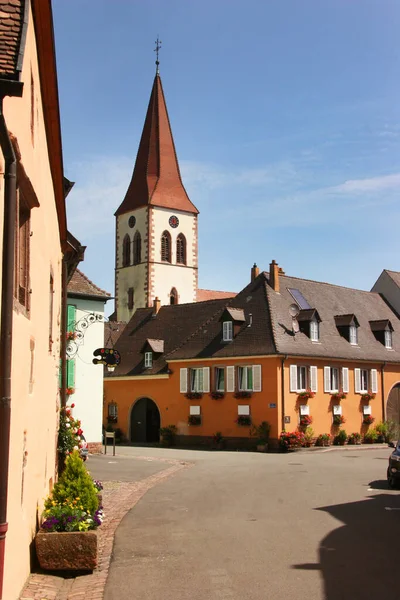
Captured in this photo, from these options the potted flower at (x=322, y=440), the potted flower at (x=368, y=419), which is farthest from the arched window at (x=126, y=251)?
the potted flower at (x=322, y=440)

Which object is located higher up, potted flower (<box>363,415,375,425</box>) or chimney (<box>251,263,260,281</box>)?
chimney (<box>251,263,260,281</box>)

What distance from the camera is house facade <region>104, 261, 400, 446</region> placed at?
36.2 m

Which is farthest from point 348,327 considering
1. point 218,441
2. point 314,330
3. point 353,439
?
point 218,441

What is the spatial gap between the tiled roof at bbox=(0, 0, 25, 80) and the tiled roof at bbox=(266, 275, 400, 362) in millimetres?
29370

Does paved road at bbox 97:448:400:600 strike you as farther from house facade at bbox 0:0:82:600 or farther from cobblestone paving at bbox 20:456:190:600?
house facade at bbox 0:0:82:600

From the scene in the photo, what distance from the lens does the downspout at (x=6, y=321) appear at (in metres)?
6.45

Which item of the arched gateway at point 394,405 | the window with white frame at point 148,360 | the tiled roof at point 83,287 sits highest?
the tiled roof at point 83,287

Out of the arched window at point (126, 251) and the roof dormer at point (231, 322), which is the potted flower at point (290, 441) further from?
the arched window at point (126, 251)

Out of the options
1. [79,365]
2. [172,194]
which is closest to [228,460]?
[79,365]

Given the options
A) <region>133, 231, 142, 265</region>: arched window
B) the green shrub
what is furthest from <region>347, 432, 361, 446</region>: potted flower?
<region>133, 231, 142, 265</region>: arched window

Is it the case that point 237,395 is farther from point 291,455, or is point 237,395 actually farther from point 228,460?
point 228,460

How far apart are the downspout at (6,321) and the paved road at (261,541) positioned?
2584 millimetres

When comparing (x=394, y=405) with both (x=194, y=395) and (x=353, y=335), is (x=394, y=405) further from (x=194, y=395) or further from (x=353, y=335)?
(x=194, y=395)

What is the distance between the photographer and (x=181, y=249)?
73625mm
